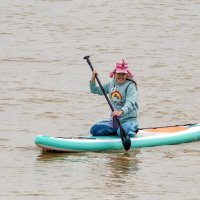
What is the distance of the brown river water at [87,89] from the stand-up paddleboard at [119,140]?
11cm

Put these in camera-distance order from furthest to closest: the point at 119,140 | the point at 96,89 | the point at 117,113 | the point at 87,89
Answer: the point at 87,89 < the point at 96,89 < the point at 119,140 < the point at 117,113

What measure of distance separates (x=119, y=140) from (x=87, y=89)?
4.65 metres

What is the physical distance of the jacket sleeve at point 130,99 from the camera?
13.8 m

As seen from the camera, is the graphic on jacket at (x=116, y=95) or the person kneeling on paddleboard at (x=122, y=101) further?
the graphic on jacket at (x=116, y=95)

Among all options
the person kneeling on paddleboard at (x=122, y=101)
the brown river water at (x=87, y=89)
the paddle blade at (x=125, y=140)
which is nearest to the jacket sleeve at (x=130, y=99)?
the person kneeling on paddleboard at (x=122, y=101)

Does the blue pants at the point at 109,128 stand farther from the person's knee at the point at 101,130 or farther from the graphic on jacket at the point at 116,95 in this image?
the graphic on jacket at the point at 116,95

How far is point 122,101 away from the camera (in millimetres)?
14062

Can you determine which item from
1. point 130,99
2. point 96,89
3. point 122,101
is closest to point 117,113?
point 130,99

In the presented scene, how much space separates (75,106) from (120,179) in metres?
4.94

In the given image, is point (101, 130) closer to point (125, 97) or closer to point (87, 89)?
point (125, 97)

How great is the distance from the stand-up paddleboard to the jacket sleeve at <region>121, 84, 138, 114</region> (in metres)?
0.42

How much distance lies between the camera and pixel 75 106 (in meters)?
17.0

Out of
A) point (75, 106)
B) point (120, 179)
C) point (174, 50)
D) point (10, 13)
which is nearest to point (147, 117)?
point (75, 106)

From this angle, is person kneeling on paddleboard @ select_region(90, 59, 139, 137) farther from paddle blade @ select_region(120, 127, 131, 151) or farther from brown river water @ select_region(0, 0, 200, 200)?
brown river water @ select_region(0, 0, 200, 200)
